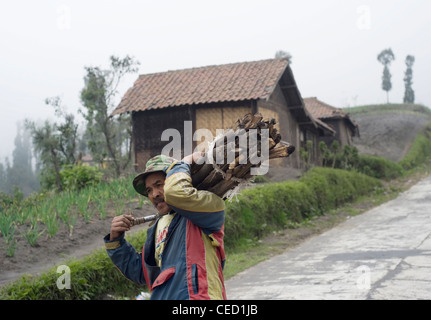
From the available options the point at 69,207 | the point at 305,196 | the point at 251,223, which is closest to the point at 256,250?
the point at 251,223

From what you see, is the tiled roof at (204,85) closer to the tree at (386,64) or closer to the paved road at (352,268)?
the paved road at (352,268)

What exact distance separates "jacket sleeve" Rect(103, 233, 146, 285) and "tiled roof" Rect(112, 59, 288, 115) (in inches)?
565

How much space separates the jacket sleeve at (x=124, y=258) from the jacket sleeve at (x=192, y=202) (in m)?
0.62

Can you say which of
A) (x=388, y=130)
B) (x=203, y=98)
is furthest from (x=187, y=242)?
(x=388, y=130)

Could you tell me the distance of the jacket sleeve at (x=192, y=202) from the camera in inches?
96.2

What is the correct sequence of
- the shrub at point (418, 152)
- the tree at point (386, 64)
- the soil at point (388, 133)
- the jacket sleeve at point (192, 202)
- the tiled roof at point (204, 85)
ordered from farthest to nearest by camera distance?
the tree at point (386, 64), the soil at point (388, 133), the shrub at point (418, 152), the tiled roof at point (204, 85), the jacket sleeve at point (192, 202)

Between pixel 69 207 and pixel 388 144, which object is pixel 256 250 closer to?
pixel 69 207

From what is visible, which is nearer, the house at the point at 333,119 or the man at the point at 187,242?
the man at the point at 187,242

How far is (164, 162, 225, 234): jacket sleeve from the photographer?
2.44 meters

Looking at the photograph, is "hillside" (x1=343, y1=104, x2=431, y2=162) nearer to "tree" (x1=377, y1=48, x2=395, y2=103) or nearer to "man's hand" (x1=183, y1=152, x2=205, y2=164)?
"tree" (x1=377, y1=48, x2=395, y2=103)

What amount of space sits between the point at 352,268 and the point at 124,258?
5.72 meters

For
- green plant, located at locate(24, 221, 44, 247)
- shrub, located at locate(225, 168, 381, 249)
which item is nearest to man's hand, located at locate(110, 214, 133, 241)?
shrub, located at locate(225, 168, 381, 249)

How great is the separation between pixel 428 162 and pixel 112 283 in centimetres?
3245

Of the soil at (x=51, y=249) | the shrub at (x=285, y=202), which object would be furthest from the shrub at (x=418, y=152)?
the soil at (x=51, y=249)
